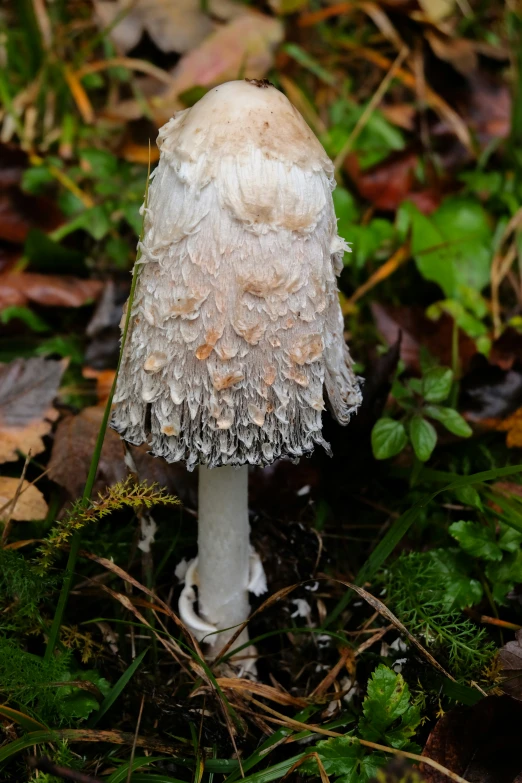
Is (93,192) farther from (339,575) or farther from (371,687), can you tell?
(371,687)

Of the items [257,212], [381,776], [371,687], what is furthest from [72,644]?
[257,212]

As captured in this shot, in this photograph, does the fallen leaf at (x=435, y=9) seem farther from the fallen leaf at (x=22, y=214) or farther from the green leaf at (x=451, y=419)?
the green leaf at (x=451, y=419)

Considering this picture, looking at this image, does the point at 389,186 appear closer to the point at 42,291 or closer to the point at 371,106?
the point at 371,106

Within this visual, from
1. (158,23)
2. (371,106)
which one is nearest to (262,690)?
(371,106)

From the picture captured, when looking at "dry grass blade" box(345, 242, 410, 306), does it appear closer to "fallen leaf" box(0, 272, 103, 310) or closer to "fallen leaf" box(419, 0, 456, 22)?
"fallen leaf" box(0, 272, 103, 310)

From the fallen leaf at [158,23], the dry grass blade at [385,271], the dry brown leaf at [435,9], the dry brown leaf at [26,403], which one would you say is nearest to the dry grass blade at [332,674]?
the dry brown leaf at [26,403]
